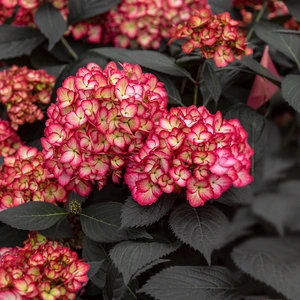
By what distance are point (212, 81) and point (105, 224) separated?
412 mm

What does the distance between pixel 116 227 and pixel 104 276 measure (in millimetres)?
98

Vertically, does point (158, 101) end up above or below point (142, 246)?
above

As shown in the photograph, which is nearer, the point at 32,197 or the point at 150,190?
the point at 150,190

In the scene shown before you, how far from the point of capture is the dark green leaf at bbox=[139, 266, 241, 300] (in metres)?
0.91

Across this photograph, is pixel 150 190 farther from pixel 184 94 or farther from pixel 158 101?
pixel 184 94

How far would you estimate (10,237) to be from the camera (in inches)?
45.7

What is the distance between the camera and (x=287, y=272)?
0.85m

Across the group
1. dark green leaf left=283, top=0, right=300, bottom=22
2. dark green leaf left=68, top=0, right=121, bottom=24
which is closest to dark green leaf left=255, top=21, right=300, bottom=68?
dark green leaf left=283, top=0, right=300, bottom=22

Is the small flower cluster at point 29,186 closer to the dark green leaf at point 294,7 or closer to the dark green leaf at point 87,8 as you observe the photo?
the dark green leaf at point 87,8

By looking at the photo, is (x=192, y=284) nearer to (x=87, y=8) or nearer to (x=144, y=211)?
(x=144, y=211)

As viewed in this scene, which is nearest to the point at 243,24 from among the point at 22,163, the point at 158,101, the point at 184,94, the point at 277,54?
the point at 277,54

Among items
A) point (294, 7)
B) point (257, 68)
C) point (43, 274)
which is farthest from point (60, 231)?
point (294, 7)

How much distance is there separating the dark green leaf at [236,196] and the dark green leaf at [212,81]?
24 centimetres

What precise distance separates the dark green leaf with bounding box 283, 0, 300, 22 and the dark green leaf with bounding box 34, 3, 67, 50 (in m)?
0.63
